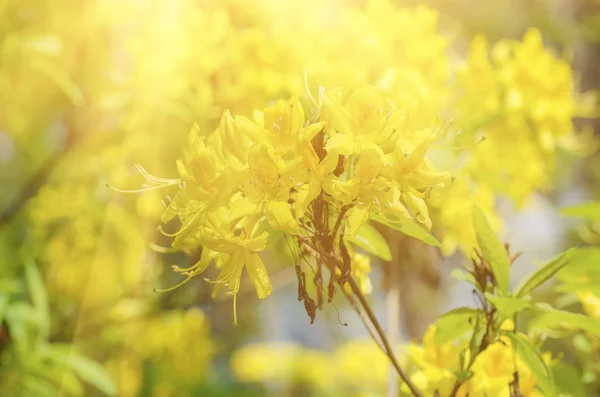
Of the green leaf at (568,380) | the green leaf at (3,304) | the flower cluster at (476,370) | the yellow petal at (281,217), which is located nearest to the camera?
the yellow petal at (281,217)

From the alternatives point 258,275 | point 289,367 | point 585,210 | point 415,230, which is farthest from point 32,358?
point 289,367

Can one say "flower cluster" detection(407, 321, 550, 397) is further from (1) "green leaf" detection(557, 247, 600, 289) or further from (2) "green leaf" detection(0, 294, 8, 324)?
(2) "green leaf" detection(0, 294, 8, 324)

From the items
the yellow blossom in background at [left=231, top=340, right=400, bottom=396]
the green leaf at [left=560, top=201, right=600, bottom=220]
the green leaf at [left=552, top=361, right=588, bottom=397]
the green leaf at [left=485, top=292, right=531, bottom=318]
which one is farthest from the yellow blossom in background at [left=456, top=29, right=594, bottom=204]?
the yellow blossom in background at [left=231, top=340, right=400, bottom=396]

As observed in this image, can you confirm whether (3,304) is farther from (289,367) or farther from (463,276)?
(289,367)

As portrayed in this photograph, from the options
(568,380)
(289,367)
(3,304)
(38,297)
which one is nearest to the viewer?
(568,380)

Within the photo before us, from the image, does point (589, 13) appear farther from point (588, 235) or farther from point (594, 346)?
point (594, 346)

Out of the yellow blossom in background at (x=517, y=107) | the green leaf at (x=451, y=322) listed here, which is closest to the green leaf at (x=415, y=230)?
the green leaf at (x=451, y=322)

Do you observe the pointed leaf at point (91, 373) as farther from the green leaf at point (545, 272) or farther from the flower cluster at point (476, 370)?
the green leaf at point (545, 272)
